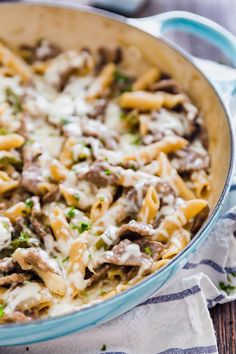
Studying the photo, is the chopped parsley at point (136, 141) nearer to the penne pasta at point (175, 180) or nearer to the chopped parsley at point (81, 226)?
the penne pasta at point (175, 180)

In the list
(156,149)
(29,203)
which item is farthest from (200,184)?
(29,203)

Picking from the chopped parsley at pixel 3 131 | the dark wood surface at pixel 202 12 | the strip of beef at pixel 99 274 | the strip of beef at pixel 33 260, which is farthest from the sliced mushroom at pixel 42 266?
the dark wood surface at pixel 202 12

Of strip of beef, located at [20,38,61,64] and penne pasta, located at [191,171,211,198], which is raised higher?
penne pasta, located at [191,171,211,198]

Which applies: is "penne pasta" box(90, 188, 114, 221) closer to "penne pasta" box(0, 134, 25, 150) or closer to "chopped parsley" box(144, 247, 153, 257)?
"chopped parsley" box(144, 247, 153, 257)

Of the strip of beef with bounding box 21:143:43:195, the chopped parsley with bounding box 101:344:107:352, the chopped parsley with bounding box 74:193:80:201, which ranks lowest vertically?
the chopped parsley with bounding box 101:344:107:352

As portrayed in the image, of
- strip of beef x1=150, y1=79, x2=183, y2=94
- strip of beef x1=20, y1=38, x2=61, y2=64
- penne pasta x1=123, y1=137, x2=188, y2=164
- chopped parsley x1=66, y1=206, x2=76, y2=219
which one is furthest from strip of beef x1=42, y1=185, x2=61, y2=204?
strip of beef x1=20, y1=38, x2=61, y2=64

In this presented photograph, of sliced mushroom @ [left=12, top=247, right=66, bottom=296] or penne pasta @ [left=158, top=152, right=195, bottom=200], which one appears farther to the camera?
penne pasta @ [left=158, top=152, right=195, bottom=200]
